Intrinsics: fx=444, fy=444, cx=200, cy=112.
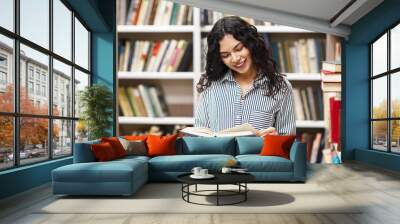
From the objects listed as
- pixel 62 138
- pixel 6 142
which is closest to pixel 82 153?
pixel 6 142

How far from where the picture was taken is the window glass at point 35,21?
4766 millimetres

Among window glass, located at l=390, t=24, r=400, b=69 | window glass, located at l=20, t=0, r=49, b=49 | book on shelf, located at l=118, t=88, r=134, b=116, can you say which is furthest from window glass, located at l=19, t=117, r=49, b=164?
window glass, located at l=390, t=24, r=400, b=69

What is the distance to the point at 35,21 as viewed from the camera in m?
5.09

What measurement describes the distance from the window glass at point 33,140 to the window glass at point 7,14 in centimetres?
97

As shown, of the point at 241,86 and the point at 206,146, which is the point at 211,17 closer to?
the point at 241,86

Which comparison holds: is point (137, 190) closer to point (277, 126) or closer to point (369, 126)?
point (277, 126)

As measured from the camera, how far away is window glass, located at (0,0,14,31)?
424cm

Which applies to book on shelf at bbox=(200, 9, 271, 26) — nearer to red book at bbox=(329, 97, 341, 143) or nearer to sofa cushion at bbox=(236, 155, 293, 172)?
red book at bbox=(329, 97, 341, 143)

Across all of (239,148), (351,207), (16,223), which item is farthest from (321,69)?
(16,223)

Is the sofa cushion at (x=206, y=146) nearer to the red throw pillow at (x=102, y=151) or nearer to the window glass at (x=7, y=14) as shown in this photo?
the red throw pillow at (x=102, y=151)

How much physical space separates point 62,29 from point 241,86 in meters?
2.67

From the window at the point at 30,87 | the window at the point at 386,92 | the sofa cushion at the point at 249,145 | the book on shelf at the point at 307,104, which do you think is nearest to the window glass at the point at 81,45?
the window at the point at 30,87

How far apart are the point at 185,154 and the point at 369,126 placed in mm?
3889

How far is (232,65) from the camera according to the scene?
22.1ft
